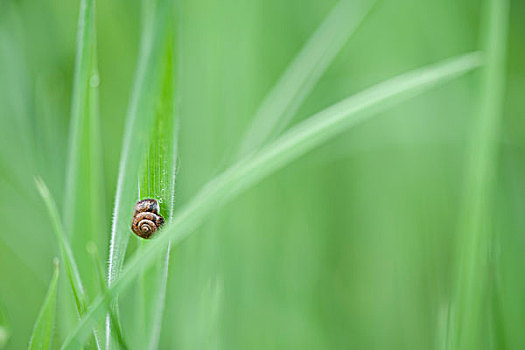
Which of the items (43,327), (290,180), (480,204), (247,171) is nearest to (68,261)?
(43,327)

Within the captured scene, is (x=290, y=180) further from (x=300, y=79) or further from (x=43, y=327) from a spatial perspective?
(x=43, y=327)

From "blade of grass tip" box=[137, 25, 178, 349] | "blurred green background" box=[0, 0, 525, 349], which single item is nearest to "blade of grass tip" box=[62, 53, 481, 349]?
"blade of grass tip" box=[137, 25, 178, 349]

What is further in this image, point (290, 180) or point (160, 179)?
→ point (290, 180)

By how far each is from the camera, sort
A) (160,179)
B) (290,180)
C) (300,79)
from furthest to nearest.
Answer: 1. (290,180)
2. (300,79)
3. (160,179)

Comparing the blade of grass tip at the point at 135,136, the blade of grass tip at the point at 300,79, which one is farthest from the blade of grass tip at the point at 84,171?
the blade of grass tip at the point at 300,79

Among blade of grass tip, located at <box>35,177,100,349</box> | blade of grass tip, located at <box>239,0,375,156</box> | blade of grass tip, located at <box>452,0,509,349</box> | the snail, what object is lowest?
blade of grass tip, located at <box>35,177,100,349</box>

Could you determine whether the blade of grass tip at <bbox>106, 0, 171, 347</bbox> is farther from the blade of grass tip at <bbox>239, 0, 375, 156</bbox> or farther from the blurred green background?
the blade of grass tip at <bbox>239, 0, 375, 156</bbox>
